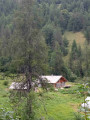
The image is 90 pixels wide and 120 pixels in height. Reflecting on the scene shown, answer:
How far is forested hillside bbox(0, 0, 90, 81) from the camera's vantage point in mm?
15078

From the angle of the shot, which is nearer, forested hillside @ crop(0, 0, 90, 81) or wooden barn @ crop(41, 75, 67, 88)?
forested hillside @ crop(0, 0, 90, 81)

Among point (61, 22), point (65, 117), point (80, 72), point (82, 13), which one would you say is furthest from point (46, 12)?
point (65, 117)

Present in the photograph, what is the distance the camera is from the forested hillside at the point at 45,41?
49.5 feet

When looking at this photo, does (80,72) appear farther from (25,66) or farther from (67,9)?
(67,9)

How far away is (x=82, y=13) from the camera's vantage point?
360ft

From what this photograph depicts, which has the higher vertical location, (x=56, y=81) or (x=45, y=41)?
(x=45, y=41)

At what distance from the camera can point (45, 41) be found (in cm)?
1723

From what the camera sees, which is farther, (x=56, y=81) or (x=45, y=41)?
(x=56, y=81)

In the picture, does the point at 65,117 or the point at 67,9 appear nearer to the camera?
the point at 65,117

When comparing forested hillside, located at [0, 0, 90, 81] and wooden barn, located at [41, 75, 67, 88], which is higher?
forested hillside, located at [0, 0, 90, 81]

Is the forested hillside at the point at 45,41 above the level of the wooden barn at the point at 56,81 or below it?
above

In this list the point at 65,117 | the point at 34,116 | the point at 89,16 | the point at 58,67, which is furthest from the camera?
the point at 89,16

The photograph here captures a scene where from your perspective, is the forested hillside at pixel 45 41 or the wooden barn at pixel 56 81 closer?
the forested hillside at pixel 45 41

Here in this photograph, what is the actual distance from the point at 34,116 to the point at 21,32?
603 centimetres
